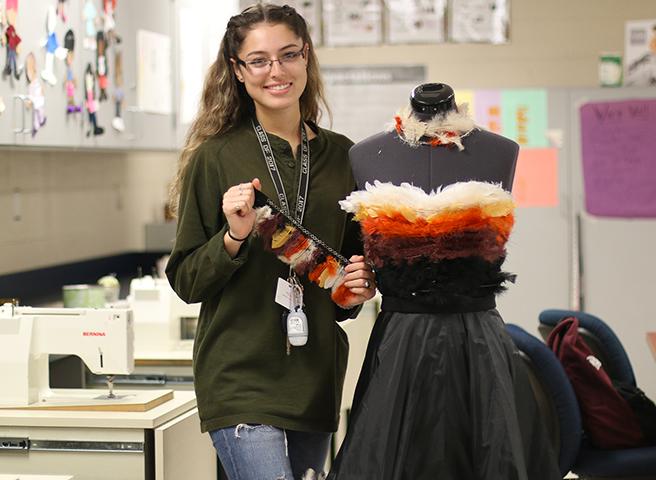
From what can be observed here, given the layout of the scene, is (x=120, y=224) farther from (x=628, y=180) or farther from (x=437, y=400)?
(x=437, y=400)

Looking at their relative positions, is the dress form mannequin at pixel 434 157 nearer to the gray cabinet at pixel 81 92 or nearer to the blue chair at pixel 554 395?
the blue chair at pixel 554 395

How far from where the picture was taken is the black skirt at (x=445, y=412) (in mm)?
1889

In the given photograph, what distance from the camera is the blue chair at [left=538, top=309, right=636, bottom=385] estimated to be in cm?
367

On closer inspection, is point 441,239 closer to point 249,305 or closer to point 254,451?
point 249,305

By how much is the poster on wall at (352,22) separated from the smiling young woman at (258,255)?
349cm

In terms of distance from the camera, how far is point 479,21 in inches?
220

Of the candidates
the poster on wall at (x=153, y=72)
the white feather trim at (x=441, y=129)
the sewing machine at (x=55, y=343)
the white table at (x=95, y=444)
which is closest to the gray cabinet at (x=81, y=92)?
the poster on wall at (x=153, y=72)

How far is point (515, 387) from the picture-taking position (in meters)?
1.94

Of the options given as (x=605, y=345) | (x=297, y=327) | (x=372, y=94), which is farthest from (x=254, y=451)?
(x=372, y=94)

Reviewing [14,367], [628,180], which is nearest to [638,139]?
[628,180]

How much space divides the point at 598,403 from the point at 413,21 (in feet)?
9.48

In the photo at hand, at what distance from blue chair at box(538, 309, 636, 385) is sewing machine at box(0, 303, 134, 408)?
1.70 metres

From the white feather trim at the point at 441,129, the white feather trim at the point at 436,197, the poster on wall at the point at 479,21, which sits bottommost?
the white feather trim at the point at 436,197

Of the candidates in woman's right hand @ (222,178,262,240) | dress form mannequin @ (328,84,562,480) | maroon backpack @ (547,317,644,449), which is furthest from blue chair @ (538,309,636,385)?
woman's right hand @ (222,178,262,240)
